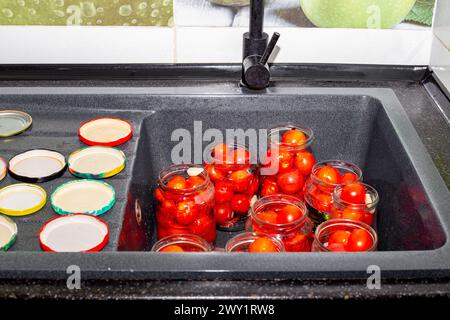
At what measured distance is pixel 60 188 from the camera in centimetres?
103

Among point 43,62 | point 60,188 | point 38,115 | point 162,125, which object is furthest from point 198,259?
point 43,62

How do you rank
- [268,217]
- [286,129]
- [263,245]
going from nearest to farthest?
1. [263,245]
2. [268,217]
3. [286,129]

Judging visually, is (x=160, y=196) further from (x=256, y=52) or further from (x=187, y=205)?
(x=256, y=52)

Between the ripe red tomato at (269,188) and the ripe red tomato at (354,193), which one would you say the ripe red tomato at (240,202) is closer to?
the ripe red tomato at (269,188)

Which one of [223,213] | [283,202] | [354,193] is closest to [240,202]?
[223,213]

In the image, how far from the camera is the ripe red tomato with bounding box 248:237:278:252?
93 centimetres

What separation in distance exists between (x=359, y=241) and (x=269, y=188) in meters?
0.32

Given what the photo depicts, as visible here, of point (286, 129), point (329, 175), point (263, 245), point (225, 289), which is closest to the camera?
point (225, 289)

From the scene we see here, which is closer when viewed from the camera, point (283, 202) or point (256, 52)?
point (283, 202)

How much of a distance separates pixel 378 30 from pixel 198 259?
744 millimetres

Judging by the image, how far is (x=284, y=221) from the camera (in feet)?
3.36
